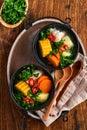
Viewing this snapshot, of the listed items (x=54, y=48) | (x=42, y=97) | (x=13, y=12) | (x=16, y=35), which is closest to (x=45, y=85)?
(x=42, y=97)

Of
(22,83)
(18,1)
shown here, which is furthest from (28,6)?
(22,83)

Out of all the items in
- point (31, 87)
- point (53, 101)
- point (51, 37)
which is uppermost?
point (51, 37)

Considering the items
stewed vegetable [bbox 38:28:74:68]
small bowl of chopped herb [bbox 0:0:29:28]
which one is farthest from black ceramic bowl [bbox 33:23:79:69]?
small bowl of chopped herb [bbox 0:0:29:28]

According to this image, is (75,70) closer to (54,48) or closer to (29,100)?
(54,48)

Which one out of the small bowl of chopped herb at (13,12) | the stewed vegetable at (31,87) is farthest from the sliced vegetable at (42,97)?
the small bowl of chopped herb at (13,12)

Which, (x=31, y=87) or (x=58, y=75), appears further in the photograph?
(x=58, y=75)

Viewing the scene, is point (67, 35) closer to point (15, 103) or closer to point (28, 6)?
point (28, 6)
